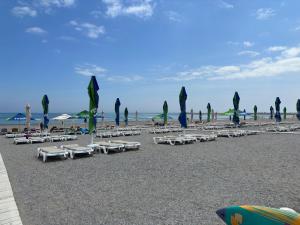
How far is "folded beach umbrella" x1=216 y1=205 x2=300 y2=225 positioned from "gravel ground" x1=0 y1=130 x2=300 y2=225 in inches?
77.6

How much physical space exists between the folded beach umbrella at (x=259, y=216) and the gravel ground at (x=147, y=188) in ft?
6.47

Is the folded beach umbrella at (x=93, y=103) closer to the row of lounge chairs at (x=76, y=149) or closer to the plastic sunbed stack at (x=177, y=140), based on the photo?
the row of lounge chairs at (x=76, y=149)

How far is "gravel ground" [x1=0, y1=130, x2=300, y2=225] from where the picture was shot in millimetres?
4742

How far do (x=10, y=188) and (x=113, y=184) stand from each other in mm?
2551

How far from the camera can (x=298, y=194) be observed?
19.2 ft

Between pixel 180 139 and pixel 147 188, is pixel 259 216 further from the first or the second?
pixel 180 139

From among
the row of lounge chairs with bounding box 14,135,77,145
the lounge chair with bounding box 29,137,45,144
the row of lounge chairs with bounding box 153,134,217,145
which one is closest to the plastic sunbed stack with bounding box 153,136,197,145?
the row of lounge chairs with bounding box 153,134,217,145

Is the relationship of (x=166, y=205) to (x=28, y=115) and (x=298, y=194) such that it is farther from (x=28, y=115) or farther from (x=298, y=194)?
(x=28, y=115)

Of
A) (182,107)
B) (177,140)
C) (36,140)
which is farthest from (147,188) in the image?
(36,140)

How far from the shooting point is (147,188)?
6.45 m

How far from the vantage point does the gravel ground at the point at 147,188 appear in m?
4.74

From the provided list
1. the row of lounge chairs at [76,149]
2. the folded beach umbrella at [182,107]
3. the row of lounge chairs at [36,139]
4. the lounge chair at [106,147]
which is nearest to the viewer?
the row of lounge chairs at [76,149]

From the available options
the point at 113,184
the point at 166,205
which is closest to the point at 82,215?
the point at 166,205

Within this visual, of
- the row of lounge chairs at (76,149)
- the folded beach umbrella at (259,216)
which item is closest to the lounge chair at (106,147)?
the row of lounge chairs at (76,149)
